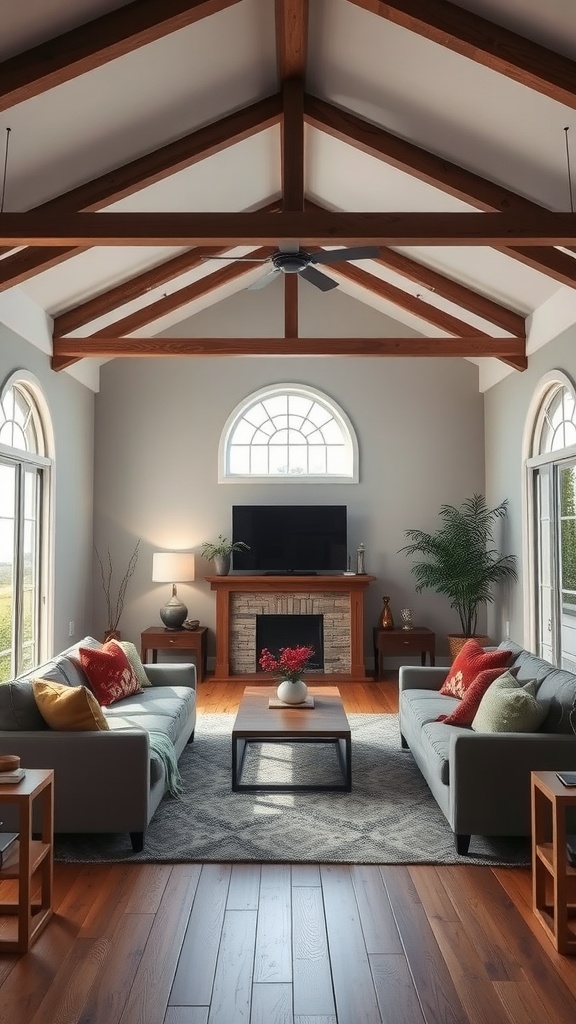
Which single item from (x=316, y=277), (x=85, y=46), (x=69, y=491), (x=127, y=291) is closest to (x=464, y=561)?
(x=316, y=277)

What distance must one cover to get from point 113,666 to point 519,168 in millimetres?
3901

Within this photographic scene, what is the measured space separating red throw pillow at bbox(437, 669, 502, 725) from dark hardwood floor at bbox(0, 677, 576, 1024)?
2.90ft

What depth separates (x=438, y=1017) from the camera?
7.27ft

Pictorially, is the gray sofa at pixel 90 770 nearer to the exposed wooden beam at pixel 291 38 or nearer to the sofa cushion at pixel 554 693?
the sofa cushion at pixel 554 693

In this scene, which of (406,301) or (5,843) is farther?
(406,301)

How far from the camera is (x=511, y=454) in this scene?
23.9 ft

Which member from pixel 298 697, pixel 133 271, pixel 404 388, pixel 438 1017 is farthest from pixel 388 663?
pixel 438 1017

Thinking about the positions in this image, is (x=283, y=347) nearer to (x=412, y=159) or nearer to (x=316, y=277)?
(x=316, y=277)

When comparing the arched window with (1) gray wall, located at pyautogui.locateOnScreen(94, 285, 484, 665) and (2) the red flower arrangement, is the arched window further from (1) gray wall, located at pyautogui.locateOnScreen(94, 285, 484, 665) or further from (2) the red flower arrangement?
(2) the red flower arrangement

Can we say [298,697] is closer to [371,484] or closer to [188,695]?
[188,695]

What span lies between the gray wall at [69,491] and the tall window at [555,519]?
4.19 meters

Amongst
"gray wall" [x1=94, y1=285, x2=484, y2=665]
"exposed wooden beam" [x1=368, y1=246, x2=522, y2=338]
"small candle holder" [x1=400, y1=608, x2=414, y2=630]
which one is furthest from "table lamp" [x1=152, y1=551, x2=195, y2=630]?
Answer: "exposed wooden beam" [x1=368, y1=246, x2=522, y2=338]

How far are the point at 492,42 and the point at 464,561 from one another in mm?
4669

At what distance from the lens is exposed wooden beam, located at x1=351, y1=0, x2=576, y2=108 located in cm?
373
